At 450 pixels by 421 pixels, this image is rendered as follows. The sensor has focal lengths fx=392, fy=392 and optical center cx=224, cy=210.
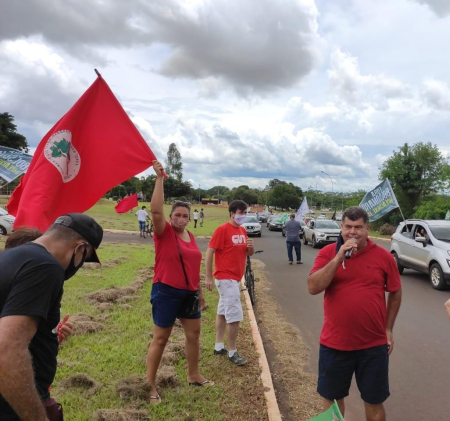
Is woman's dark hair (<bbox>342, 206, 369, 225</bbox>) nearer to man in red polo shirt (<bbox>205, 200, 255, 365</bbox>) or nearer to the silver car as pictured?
man in red polo shirt (<bbox>205, 200, 255, 365</bbox>)

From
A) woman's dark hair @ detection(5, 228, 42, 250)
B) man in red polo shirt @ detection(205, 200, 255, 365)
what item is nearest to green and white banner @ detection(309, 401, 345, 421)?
woman's dark hair @ detection(5, 228, 42, 250)

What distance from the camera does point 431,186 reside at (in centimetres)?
3941

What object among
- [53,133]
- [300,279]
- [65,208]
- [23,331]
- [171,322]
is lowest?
[300,279]

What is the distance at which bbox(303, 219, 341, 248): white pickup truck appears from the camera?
2050cm

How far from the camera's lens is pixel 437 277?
9.97 metres

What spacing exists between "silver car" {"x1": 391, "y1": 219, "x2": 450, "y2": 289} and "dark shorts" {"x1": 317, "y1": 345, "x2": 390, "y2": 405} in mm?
7732

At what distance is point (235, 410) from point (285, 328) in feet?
10.2

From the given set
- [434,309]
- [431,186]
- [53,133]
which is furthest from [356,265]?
[431,186]

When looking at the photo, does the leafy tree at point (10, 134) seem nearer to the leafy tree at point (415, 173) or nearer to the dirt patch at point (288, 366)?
the leafy tree at point (415, 173)

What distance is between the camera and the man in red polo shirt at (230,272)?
4.89 meters

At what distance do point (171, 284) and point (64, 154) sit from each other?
1.66m

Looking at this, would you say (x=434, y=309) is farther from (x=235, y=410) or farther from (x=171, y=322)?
(x=171, y=322)

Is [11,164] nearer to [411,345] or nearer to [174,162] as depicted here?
[411,345]

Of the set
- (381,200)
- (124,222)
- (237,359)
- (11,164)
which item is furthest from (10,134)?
(237,359)
